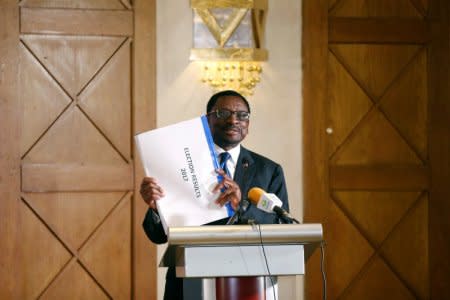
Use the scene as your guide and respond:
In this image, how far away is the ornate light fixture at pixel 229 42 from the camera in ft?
17.8

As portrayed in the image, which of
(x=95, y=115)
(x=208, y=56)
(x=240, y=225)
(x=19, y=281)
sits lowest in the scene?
(x=19, y=281)

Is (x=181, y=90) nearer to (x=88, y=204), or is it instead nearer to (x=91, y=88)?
(x=91, y=88)

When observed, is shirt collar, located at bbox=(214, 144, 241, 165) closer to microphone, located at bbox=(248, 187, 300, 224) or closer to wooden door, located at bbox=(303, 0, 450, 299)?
microphone, located at bbox=(248, 187, 300, 224)

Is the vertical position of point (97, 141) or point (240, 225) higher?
point (97, 141)

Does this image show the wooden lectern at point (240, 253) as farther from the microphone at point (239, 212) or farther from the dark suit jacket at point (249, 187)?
the dark suit jacket at point (249, 187)

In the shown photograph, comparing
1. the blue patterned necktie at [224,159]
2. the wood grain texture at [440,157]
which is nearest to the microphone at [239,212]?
the blue patterned necktie at [224,159]

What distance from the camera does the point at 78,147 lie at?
5.29m

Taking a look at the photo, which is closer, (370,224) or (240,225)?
(240,225)

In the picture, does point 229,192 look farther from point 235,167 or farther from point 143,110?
point 143,110

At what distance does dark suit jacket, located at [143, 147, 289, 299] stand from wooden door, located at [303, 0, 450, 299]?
2.25 metres

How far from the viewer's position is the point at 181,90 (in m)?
5.41

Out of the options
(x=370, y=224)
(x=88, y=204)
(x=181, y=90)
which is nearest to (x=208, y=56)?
(x=181, y=90)

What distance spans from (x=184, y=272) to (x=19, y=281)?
10.0 feet

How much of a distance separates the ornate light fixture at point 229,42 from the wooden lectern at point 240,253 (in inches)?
120
